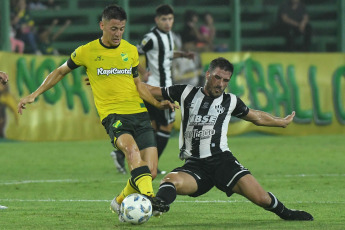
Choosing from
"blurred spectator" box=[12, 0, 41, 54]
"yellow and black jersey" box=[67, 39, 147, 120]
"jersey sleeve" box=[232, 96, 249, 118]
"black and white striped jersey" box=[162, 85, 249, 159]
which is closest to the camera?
"black and white striped jersey" box=[162, 85, 249, 159]

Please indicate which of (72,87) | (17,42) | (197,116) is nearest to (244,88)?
(72,87)

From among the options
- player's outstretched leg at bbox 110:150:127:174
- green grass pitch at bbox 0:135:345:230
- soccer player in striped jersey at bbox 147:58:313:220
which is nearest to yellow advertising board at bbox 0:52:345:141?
green grass pitch at bbox 0:135:345:230

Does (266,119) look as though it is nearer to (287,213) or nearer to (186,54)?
(287,213)

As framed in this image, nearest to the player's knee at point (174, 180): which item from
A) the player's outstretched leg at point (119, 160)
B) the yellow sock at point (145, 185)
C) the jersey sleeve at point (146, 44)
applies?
the yellow sock at point (145, 185)

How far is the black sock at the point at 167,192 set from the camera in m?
6.71

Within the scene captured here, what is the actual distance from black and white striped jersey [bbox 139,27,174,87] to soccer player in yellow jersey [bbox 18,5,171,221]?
3.26 m

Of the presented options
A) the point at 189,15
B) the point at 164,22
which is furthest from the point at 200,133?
the point at 189,15

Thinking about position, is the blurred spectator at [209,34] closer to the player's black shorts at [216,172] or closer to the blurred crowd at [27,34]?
the blurred crowd at [27,34]

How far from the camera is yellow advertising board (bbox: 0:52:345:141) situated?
15.7 meters

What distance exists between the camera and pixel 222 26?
19.7 meters

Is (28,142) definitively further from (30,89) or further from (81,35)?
(81,35)

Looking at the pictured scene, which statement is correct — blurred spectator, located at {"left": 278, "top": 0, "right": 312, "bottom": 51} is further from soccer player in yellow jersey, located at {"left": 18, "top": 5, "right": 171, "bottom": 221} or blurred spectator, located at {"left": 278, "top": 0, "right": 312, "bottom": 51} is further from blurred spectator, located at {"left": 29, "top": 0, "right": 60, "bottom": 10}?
soccer player in yellow jersey, located at {"left": 18, "top": 5, "right": 171, "bottom": 221}

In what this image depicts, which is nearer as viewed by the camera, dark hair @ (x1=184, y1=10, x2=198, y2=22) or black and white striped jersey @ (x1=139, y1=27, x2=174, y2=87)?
black and white striped jersey @ (x1=139, y1=27, x2=174, y2=87)

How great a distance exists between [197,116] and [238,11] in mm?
10681
